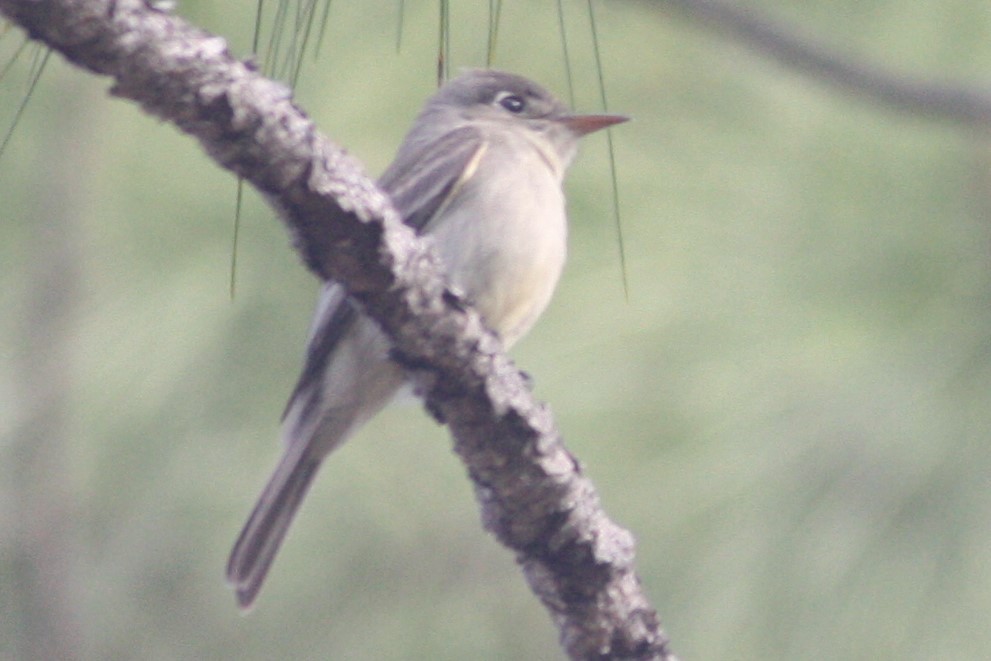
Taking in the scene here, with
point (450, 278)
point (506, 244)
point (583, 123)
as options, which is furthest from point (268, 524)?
point (583, 123)

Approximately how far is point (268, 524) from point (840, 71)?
1214 mm

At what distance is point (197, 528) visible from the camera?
9.20 ft

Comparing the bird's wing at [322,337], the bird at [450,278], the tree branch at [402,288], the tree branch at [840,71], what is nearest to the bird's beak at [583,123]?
the bird at [450,278]

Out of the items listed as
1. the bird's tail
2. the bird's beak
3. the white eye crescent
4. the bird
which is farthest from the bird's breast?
the white eye crescent

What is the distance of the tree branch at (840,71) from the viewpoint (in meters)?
2.43

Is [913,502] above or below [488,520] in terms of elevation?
below

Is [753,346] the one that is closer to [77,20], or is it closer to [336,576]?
[336,576]

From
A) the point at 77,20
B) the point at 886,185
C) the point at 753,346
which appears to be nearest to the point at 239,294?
the point at 753,346

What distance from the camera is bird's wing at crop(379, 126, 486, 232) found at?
9.05ft

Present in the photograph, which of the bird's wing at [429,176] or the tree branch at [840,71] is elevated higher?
the tree branch at [840,71]

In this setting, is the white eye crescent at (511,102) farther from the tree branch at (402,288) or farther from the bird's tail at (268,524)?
the tree branch at (402,288)

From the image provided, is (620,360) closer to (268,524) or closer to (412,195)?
(412,195)

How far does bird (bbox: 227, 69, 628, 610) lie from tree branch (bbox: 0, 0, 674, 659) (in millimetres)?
618

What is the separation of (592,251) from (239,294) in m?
0.63
